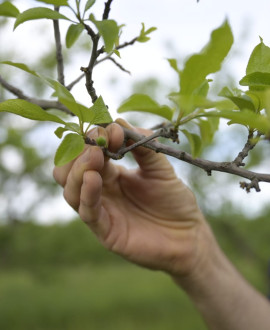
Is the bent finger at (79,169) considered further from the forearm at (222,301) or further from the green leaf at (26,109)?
the forearm at (222,301)

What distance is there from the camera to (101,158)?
79cm

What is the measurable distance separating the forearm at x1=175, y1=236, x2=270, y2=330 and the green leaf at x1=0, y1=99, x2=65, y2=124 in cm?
80

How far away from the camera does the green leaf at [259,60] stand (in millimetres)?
544

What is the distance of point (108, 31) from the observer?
1.77ft

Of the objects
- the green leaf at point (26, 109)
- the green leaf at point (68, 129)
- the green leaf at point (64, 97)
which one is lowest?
the green leaf at point (64, 97)

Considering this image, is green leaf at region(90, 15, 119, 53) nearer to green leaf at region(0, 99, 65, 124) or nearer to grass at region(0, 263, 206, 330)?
green leaf at region(0, 99, 65, 124)

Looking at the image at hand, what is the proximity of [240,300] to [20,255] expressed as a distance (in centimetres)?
777

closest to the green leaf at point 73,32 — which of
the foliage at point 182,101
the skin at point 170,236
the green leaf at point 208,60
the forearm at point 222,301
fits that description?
the foliage at point 182,101

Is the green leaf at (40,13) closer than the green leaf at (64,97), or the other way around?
the green leaf at (64,97)

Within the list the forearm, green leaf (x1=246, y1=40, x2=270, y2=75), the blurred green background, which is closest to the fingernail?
green leaf (x1=246, y1=40, x2=270, y2=75)

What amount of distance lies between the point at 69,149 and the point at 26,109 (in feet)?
0.27

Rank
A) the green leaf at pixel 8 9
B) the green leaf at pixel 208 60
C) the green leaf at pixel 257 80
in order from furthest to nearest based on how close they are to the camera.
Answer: the green leaf at pixel 8 9
the green leaf at pixel 257 80
the green leaf at pixel 208 60

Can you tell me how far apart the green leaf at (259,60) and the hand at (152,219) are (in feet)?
1.58

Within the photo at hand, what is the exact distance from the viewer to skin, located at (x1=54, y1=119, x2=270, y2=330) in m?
1.12
